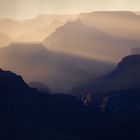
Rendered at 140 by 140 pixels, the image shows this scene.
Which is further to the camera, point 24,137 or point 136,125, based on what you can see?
point 136,125

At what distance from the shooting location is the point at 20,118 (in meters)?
195

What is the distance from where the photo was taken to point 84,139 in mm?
190000

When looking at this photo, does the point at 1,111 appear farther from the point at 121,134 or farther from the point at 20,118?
the point at 121,134

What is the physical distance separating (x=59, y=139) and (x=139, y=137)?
29.9 meters

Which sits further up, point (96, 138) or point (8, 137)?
point (8, 137)

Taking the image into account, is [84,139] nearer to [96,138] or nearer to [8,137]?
[96,138]

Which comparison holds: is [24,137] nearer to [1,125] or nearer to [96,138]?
[1,125]

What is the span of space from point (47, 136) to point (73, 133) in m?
22.2

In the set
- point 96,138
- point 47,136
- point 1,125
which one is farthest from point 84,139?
point 1,125

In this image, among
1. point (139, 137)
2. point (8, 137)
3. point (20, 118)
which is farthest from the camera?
point (20, 118)

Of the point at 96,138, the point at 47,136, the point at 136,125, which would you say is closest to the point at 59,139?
the point at 47,136

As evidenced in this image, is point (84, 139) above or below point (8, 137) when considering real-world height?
below

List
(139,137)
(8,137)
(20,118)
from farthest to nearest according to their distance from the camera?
(20,118) < (139,137) < (8,137)

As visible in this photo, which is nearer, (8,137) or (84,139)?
(8,137)
